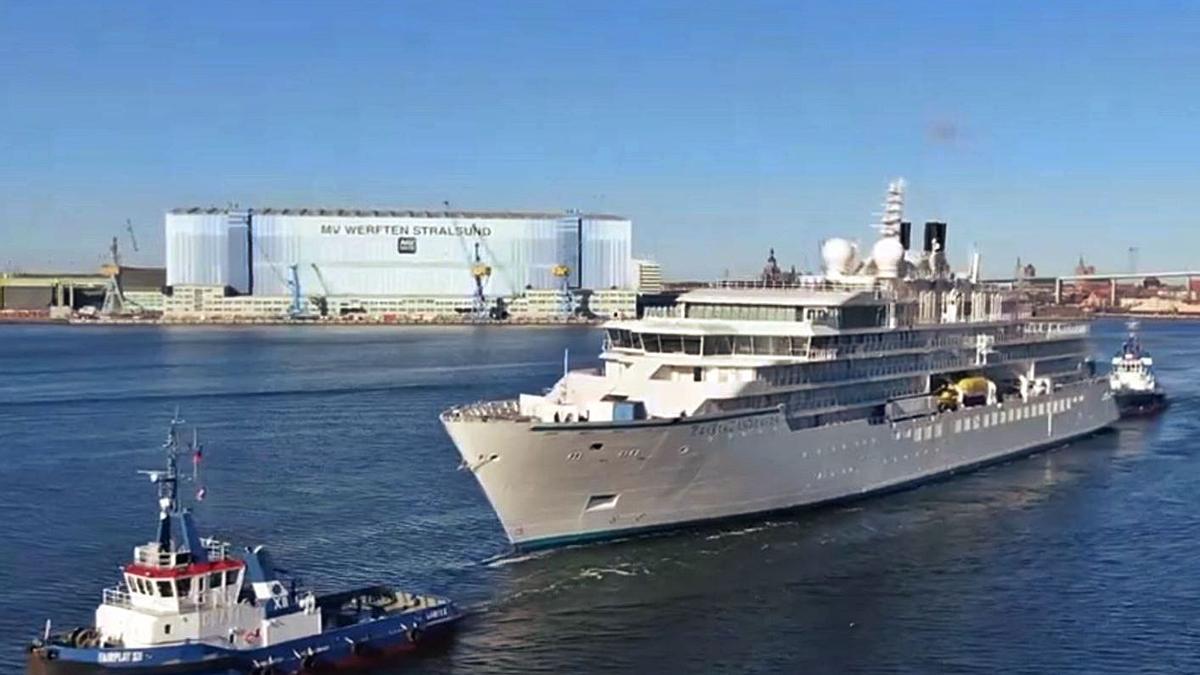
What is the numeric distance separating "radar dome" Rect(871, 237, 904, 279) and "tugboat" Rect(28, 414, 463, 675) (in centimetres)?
2407

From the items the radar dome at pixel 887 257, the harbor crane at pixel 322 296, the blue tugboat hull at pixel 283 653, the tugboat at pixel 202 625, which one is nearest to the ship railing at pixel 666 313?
the radar dome at pixel 887 257

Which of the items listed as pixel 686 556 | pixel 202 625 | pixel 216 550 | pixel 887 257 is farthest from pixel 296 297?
pixel 202 625

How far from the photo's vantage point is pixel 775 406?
105 feet

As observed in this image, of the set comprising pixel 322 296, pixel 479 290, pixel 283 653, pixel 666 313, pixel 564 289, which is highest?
pixel 564 289

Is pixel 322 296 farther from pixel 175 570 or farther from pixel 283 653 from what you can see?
pixel 175 570

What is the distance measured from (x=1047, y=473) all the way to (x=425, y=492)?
19.3 meters

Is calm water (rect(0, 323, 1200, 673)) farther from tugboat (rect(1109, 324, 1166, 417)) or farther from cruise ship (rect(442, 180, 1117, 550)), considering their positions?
tugboat (rect(1109, 324, 1166, 417))

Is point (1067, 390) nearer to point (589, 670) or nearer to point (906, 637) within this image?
point (906, 637)

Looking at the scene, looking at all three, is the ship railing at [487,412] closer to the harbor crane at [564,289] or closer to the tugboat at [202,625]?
the tugboat at [202,625]

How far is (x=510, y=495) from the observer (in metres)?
28.1

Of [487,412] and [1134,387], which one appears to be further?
[1134,387]

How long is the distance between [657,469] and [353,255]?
127m

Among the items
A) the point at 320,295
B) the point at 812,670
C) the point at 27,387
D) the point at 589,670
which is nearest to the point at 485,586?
the point at 589,670

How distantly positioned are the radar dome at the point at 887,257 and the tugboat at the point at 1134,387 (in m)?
19.2
